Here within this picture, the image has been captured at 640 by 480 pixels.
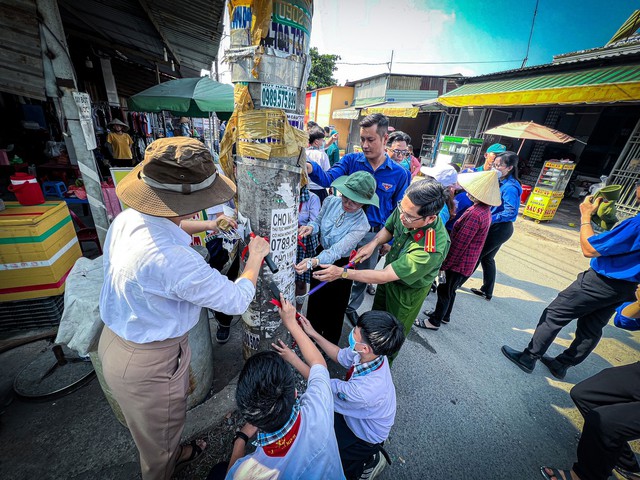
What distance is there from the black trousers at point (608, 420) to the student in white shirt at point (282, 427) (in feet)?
6.56

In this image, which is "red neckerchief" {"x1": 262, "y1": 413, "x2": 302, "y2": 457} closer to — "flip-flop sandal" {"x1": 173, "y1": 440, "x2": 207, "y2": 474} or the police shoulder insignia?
"flip-flop sandal" {"x1": 173, "y1": 440, "x2": 207, "y2": 474}

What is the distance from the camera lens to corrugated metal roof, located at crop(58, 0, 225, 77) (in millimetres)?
4523

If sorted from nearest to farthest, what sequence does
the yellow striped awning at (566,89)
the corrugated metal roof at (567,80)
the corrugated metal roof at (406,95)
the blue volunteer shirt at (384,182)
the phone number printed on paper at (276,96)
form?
1. the phone number printed on paper at (276,96)
2. the blue volunteer shirt at (384,182)
3. the yellow striped awning at (566,89)
4. the corrugated metal roof at (567,80)
5. the corrugated metal roof at (406,95)

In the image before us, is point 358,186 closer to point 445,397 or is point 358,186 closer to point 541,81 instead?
point 445,397

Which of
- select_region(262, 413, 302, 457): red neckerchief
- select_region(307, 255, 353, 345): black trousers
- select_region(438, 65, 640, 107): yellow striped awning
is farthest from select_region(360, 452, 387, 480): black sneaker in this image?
select_region(438, 65, 640, 107): yellow striped awning

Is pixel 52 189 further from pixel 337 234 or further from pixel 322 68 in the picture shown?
pixel 322 68

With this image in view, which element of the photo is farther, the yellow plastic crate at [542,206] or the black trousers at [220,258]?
the yellow plastic crate at [542,206]

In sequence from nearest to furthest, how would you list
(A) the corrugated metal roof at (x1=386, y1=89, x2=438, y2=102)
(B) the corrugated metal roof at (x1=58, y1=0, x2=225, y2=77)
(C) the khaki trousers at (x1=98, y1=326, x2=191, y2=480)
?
(C) the khaki trousers at (x1=98, y1=326, x2=191, y2=480), (B) the corrugated metal roof at (x1=58, y1=0, x2=225, y2=77), (A) the corrugated metal roof at (x1=386, y1=89, x2=438, y2=102)

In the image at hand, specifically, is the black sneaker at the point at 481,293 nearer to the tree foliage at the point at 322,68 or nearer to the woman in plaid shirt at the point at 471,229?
the woman in plaid shirt at the point at 471,229

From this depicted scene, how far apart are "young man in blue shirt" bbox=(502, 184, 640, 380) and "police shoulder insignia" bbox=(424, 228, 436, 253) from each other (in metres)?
1.72

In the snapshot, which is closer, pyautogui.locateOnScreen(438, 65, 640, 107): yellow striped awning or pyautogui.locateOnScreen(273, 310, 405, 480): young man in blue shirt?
pyautogui.locateOnScreen(273, 310, 405, 480): young man in blue shirt

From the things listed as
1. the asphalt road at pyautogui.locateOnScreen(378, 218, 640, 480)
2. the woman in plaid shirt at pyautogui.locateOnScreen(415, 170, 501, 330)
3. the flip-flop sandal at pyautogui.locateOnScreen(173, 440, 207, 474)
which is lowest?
the asphalt road at pyautogui.locateOnScreen(378, 218, 640, 480)

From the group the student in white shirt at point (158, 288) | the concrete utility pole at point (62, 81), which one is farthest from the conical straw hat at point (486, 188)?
the concrete utility pole at point (62, 81)

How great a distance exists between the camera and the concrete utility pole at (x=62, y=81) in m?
2.65
